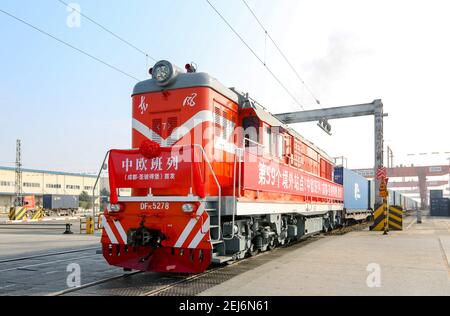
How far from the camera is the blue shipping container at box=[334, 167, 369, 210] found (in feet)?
64.5

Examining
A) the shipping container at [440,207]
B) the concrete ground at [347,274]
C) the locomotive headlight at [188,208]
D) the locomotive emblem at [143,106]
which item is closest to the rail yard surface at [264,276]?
the concrete ground at [347,274]

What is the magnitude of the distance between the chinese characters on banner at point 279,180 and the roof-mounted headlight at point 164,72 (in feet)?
7.01

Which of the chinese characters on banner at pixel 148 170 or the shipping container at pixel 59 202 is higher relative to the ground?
the chinese characters on banner at pixel 148 170

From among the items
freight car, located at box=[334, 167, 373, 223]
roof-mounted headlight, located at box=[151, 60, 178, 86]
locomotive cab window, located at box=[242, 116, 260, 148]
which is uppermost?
roof-mounted headlight, located at box=[151, 60, 178, 86]

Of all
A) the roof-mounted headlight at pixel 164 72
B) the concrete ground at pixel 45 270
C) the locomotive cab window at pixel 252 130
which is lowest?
the concrete ground at pixel 45 270

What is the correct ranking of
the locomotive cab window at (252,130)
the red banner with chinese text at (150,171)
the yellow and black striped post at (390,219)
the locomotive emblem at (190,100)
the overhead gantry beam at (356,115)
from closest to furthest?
the red banner with chinese text at (150,171)
the locomotive emblem at (190,100)
the locomotive cab window at (252,130)
the yellow and black striped post at (390,219)
the overhead gantry beam at (356,115)

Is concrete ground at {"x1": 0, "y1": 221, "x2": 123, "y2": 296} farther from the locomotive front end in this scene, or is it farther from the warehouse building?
the warehouse building

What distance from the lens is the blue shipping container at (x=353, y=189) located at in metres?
19.7

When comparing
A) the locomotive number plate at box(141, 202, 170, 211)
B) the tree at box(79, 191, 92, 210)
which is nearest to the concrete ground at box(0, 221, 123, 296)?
the locomotive number plate at box(141, 202, 170, 211)

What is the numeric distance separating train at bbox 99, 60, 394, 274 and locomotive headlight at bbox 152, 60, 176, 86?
19 mm

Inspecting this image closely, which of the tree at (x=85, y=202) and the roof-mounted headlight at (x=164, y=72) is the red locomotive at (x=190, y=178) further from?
the tree at (x=85, y=202)

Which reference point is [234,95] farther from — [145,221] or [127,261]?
[127,261]
